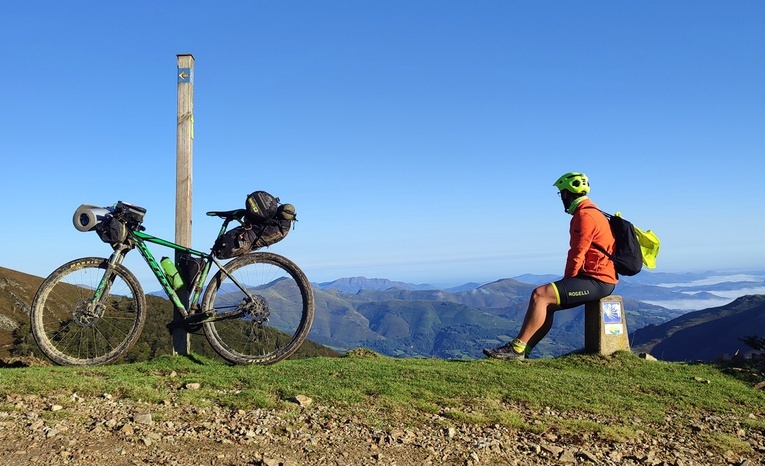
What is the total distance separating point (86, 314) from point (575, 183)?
306 inches

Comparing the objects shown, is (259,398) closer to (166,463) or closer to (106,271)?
(166,463)

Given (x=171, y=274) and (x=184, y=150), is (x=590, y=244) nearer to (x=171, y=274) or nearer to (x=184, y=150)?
(x=171, y=274)

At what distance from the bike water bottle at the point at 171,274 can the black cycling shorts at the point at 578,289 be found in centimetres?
588

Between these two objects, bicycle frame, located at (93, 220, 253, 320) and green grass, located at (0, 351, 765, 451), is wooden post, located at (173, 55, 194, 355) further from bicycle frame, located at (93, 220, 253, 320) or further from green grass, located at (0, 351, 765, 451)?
green grass, located at (0, 351, 765, 451)

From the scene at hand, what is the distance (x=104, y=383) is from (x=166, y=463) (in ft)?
8.70

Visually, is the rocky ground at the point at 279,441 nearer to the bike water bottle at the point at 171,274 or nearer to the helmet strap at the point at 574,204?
the bike water bottle at the point at 171,274

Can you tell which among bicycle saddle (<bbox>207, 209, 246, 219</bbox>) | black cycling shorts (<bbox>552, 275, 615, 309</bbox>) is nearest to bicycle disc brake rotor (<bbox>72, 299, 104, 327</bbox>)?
bicycle saddle (<bbox>207, 209, 246, 219</bbox>)

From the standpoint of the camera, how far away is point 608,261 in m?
8.51

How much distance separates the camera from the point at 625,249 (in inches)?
335

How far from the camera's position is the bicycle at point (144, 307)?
7.71m

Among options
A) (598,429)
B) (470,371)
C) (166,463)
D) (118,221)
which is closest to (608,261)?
(470,371)

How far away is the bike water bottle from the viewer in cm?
815

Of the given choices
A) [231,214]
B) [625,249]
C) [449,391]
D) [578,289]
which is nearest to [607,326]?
[578,289]

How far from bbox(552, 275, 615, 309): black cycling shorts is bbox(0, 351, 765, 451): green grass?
1.12m
